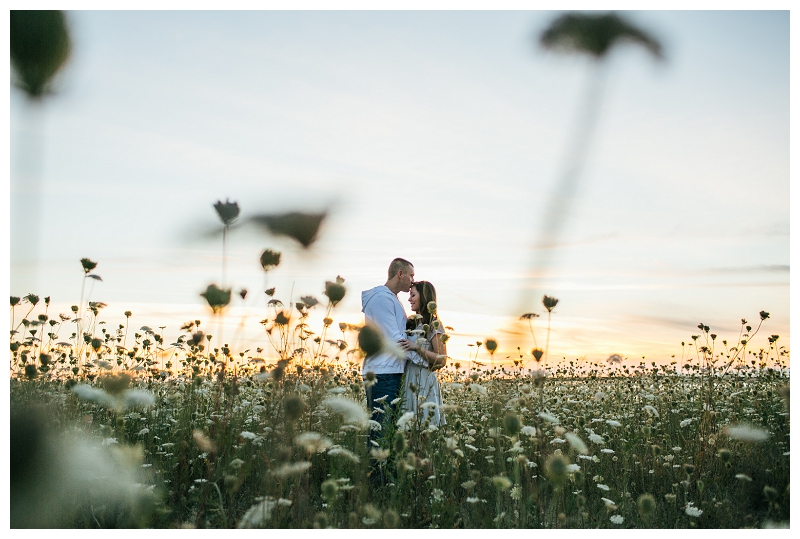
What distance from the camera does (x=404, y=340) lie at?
3.94 meters

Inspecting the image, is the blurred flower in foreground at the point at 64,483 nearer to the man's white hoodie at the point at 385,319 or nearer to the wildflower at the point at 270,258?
the wildflower at the point at 270,258

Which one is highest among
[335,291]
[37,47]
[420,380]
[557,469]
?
[37,47]

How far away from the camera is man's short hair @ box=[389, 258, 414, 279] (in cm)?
442

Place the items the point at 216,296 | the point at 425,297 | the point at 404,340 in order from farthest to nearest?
the point at 425,297 → the point at 404,340 → the point at 216,296

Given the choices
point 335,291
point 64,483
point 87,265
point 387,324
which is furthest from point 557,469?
point 87,265

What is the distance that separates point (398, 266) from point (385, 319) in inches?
18.2

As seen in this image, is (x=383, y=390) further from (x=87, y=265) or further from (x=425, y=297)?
(x=87, y=265)

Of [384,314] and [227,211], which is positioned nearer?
[227,211]

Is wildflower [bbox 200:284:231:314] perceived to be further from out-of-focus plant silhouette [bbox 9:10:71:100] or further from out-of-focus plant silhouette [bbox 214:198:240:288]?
out-of-focus plant silhouette [bbox 9:10:71:100]

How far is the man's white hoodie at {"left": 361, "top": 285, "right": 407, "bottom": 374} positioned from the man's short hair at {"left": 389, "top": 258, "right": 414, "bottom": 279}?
16cm

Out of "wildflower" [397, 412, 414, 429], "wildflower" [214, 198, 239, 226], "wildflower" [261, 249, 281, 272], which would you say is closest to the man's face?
"wildflower" [397, 412, 414, 429]

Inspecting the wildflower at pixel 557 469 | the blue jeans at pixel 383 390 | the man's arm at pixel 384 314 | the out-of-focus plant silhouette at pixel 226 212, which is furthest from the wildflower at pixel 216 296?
the blue jeans at pixel 383 390

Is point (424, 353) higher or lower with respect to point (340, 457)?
higher

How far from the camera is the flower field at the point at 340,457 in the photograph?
2865mm
